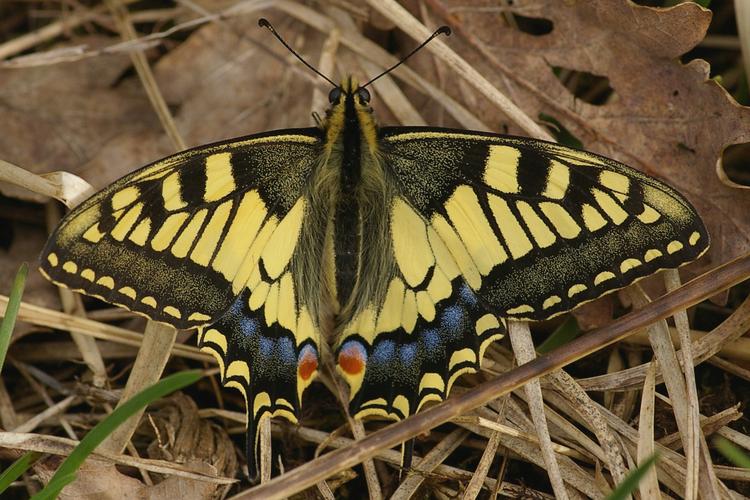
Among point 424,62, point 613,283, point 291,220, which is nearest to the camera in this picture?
point 613,283

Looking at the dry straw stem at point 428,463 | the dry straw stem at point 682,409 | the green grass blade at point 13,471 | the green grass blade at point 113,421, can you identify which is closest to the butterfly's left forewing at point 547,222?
the dry straw stem at point 682,409

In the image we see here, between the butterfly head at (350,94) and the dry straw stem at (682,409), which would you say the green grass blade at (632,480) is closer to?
the dry straw stem at (682,409)

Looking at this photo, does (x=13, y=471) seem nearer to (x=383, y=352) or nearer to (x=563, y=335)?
(x=383, y=352)

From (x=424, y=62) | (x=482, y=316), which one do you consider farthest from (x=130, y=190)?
(x=424, y=62)

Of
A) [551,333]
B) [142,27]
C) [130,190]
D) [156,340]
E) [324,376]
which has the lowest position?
[551,333]

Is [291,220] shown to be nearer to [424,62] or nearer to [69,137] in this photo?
[424,62]

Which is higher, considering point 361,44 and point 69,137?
point 69,137

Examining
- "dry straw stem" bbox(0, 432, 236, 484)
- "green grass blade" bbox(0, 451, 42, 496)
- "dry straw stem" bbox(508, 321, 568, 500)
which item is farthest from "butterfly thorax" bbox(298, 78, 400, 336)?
"green grass blade" bbox(0, 451, 42, 496)
